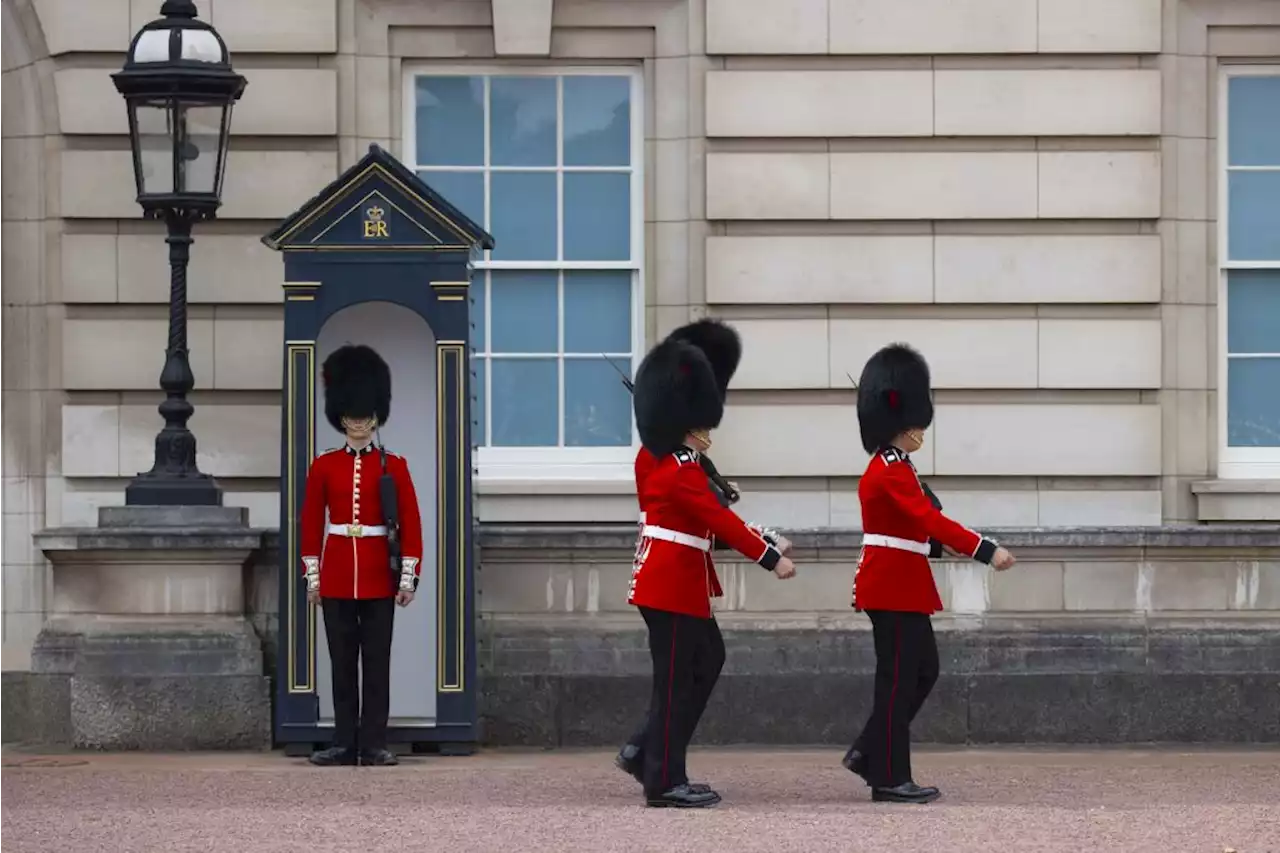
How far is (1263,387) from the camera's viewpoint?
1142 centimetres

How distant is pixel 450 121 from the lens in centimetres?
1139

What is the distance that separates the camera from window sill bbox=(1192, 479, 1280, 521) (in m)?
11.1

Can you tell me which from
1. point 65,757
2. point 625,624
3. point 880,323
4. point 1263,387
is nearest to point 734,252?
point 880,323

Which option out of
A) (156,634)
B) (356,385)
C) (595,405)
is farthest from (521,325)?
(156,634)

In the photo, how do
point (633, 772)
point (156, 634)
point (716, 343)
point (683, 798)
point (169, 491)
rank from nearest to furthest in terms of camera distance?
point (683, 798), point (633, 772), point (716, 343), point (156, 634), point (169, 491)

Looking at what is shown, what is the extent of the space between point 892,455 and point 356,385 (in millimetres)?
2155

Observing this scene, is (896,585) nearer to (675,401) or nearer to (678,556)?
(678,556)

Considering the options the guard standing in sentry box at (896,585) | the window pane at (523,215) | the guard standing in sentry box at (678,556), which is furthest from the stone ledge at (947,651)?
the guard standing in sentry box at (678,556)

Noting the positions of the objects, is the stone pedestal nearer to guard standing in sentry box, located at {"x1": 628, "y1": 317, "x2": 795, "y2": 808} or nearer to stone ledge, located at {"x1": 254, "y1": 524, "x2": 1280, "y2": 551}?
stone ledge, located at {"x1": 254, "y1": 524, "x2": 1280, "y2": 551}

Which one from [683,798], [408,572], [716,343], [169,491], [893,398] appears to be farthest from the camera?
[169,491]

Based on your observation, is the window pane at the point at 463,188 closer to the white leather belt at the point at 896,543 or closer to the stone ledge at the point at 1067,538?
the stone ledge at the point at 1067,538

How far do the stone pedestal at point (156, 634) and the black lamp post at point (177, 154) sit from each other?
0.60ft

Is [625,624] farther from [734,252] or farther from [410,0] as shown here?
[410,0]

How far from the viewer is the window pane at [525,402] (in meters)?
11.4
